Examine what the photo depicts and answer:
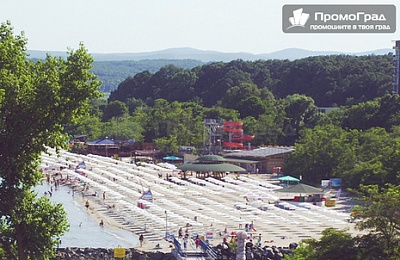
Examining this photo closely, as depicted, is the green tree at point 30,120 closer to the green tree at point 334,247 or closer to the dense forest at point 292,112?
the green tree at point 334,247

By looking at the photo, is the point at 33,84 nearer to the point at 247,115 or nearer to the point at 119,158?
the point at 119,158

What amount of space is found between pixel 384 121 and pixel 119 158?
2765 cm

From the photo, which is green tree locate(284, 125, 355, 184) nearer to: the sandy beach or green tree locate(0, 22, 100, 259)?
the sandy beach

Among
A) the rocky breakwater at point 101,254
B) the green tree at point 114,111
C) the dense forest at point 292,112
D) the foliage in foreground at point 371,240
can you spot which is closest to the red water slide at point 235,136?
the dense forest at point 292,112

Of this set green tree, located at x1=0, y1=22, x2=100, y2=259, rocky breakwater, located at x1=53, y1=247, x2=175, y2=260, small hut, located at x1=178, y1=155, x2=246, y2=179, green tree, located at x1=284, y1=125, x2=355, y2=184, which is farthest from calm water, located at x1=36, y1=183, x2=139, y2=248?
green tree, located at x1=0, y1=22, x2=100, y2=259

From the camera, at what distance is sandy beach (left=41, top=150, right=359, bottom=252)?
4056 centimetres

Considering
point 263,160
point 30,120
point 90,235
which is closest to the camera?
point 30,120

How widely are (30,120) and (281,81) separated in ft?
386

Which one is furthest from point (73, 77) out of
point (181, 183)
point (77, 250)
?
point (181, 183)

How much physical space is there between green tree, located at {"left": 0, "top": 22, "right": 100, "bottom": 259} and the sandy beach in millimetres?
19352

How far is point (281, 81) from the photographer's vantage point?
131 meters

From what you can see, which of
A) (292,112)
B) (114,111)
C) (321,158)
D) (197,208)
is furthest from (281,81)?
(197,208)

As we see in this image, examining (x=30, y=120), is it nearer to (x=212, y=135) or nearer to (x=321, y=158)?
(x=321, y=158)

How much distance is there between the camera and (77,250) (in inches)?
1453
